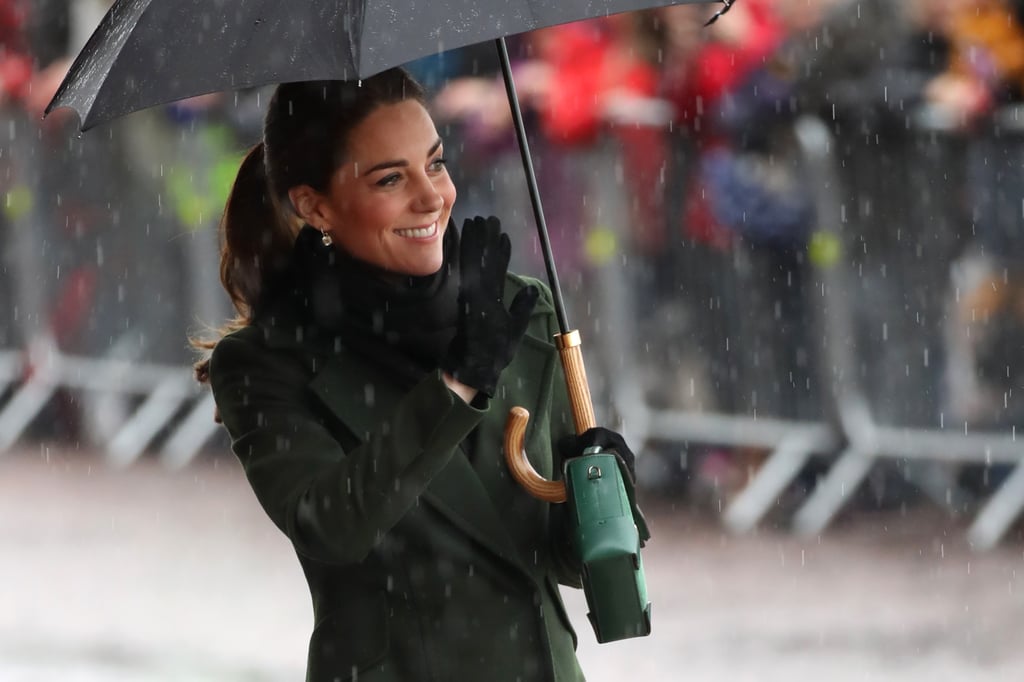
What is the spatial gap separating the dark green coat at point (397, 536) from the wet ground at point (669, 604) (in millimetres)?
3747

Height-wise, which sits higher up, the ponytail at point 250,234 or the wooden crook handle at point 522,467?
the ponytail at point 250,234

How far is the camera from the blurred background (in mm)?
7332

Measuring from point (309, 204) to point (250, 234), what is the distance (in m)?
0.20

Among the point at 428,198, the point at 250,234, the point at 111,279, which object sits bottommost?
the point at 428,198

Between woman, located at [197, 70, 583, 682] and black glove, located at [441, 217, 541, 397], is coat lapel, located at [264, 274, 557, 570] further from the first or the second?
black glove, located at [441, 217, 541, 397]

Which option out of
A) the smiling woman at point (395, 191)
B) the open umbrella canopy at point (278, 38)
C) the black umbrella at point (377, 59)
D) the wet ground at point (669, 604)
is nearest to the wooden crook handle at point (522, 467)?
the black umbrella at point (377, 59)

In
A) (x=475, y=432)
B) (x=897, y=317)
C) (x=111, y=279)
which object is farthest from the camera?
(x=111, y=279)

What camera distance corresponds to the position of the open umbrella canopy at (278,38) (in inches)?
110

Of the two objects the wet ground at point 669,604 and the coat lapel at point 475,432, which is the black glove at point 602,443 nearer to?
the coat lapel at point 475,432

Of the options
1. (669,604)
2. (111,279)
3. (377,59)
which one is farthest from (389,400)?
(111,279)

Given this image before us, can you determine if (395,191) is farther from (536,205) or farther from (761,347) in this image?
(761,347)

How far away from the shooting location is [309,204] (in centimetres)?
310

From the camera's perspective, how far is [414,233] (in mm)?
3012

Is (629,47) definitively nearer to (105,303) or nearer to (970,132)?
(970,132)
